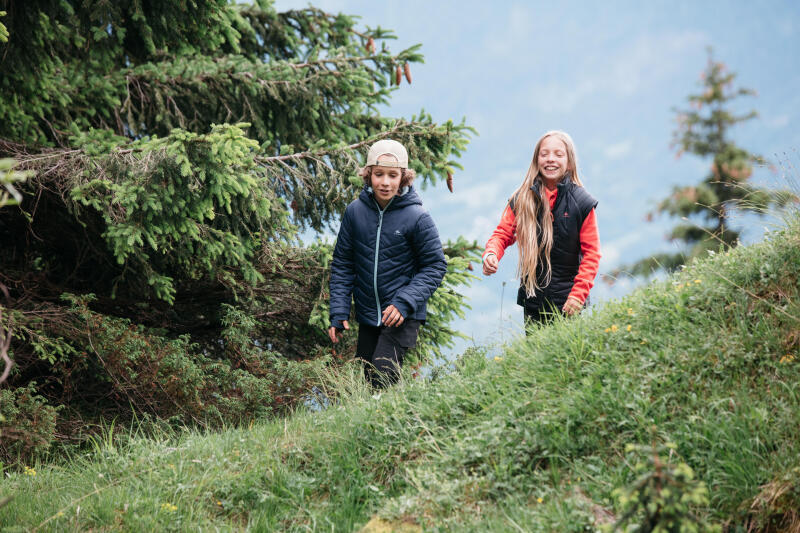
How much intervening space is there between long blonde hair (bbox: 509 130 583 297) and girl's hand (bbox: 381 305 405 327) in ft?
3.42

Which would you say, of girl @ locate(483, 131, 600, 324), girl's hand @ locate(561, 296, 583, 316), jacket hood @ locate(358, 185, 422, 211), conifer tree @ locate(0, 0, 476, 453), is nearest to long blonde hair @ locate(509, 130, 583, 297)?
girl @ locate(483, 131, 600, 324)

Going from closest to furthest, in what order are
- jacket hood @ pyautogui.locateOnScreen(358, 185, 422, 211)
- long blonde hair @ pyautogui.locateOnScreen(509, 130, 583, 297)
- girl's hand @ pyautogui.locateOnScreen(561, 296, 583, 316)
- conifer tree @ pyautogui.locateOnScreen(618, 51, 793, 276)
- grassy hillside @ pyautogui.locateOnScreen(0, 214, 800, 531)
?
grassy hillside @ pyautogui.locateOnScreen(0, 214, 800, 531) → girl's hand @ pyautogui.locateOnScreen(561, 296, 583, 316) → long blonde hair @ pyautogui.locateOnScreen(509, 130, 583, 297) → jacket hood @ pyautogui.locateOnScreen(358, 185, 422, 211) → conifer tree @ pyautogui.locateOnScreen(618, 51, 793, 276)

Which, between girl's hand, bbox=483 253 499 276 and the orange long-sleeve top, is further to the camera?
girl's hand, bbox=483 253 499 276

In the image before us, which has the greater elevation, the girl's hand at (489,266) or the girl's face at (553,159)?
the girl's face at (553,159)

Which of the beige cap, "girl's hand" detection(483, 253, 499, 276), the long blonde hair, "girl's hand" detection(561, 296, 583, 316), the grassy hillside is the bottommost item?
the grassy hillside

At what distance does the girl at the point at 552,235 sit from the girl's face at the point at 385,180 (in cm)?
90

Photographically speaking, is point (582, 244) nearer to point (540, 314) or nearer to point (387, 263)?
point (540, 314)

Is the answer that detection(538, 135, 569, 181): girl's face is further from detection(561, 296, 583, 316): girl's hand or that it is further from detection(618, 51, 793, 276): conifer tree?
detection(618, 51, 793, 276): conifer tree

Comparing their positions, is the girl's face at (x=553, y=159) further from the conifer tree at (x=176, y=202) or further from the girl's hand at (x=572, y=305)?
the conifer tree at (x=176, y=202)

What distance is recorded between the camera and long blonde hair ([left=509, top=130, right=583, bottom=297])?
495cm

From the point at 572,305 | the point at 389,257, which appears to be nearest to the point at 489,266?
the point at 572,305

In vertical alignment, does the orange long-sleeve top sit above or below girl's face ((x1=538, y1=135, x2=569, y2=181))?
below

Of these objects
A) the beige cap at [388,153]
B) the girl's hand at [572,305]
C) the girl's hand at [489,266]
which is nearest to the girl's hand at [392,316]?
the girl's hand at [489,266]

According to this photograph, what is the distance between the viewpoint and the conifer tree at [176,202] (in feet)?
19.2
